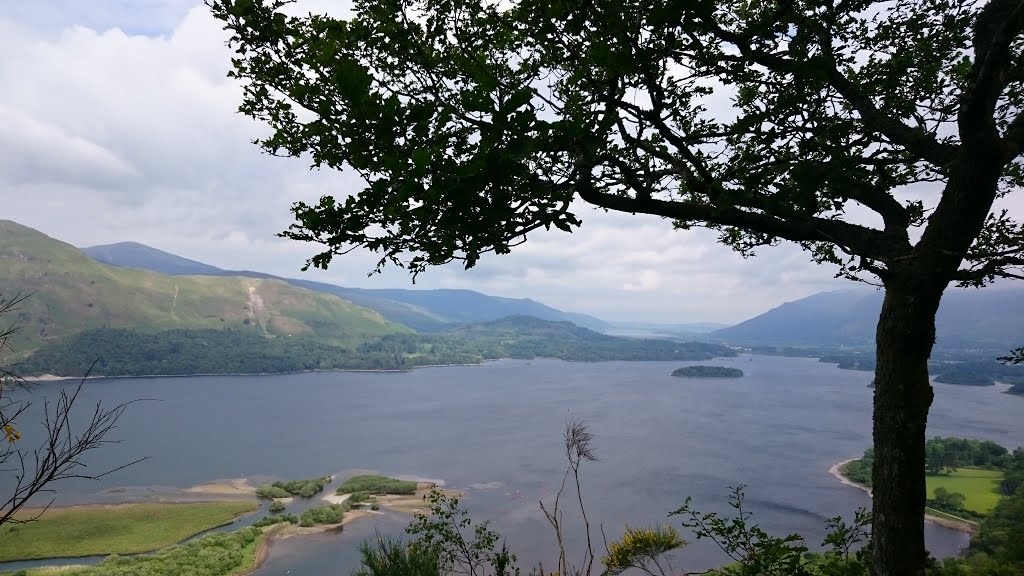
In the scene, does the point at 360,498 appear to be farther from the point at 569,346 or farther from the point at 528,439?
the point at 569,346

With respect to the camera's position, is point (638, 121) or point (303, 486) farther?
point (303, 486)

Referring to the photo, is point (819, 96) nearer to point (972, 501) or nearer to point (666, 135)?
point (666, 135)

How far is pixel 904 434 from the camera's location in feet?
8.81

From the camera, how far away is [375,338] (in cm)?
13138

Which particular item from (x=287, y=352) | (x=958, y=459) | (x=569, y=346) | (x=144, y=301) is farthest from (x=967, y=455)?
(x=144, y=301)

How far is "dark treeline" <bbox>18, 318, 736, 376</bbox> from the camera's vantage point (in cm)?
8562

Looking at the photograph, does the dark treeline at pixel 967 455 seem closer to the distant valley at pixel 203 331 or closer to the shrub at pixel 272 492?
the shrub at pixel 272 492

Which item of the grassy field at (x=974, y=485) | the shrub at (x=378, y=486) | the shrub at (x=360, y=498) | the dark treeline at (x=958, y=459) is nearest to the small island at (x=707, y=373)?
the dark treeline at (x=958, y=459)

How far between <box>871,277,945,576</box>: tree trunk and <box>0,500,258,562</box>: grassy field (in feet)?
110

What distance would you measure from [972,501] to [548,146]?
43504 millimetres

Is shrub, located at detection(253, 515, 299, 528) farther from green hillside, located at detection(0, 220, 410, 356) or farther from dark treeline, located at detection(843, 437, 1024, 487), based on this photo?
green hillside, located at detection(0, 220, 410, 356)

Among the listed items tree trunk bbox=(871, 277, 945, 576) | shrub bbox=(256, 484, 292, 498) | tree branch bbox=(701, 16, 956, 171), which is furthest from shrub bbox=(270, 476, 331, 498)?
tree branch bbox=(701, 16, 956, 171)

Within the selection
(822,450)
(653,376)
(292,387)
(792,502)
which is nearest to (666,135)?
(792,502)

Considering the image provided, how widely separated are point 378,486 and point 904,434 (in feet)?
123
